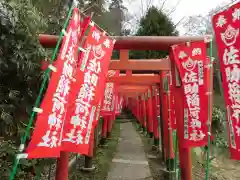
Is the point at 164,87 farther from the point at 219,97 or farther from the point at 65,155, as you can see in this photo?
the point at 219,97

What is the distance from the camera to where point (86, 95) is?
11.1ft

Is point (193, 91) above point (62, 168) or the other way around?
above

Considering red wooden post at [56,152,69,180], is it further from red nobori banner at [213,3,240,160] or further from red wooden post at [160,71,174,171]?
red wooden post at [160,71,174,171]

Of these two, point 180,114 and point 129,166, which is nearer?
point 180,114

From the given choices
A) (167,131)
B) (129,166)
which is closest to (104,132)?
(129,166)

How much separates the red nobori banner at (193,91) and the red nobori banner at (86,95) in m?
1.62

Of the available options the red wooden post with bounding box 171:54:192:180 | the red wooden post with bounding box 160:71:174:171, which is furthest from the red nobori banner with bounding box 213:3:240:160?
the red wooden post with bounding box 160:71:174:171

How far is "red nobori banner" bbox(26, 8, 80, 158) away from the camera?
2.49 meters

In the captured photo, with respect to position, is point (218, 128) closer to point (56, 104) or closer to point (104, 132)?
point (104, 132)

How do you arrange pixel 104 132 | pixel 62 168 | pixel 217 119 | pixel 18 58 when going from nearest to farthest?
pixel 18 58 < pixel 62 168 < pixel 104 132 < pixel 217 119

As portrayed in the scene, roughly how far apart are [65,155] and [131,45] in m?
2.48

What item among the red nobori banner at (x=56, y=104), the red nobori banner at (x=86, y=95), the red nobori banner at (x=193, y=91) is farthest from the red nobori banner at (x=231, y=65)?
the red nobori banner at (x=56, y=104)

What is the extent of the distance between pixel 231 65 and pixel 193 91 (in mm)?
1200

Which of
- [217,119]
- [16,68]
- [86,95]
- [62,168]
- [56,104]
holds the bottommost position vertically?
[62,168]
